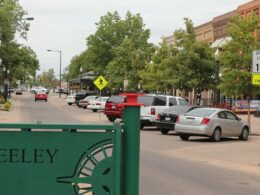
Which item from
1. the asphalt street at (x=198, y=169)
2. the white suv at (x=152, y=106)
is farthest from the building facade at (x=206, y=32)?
the asphalt street at (x=198, y=169)

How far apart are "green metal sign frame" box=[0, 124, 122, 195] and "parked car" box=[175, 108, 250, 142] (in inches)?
764

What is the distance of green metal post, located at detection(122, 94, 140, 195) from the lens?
4.82 metres

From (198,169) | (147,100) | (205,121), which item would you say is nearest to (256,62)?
(198,169)

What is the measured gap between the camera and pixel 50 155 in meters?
4.84

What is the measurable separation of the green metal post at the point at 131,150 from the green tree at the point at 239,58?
25196mm

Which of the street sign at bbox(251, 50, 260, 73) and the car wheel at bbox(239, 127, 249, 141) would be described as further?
the car wheel at bbox(239, 127, 249, 141)

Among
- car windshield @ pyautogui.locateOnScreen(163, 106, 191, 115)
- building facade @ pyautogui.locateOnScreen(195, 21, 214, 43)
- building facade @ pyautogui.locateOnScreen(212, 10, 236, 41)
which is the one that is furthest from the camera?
building facade @ pyautogui.locateOnScreen(195, 21, 214, 43)

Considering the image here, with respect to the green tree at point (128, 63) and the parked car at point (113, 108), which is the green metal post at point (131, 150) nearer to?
the parked car at point (113, 108)

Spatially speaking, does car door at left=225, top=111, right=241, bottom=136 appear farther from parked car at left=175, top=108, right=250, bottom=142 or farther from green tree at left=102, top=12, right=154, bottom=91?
green tree at left=102, top=12, right=154, bottom=91

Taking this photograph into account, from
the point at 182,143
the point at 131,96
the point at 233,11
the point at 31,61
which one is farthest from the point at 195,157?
the point at 233,11

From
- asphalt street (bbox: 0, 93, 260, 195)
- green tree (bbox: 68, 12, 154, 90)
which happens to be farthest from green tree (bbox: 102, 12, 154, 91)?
asphalt street (bbox: 0, 93, 260, 195)

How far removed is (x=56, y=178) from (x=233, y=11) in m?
77.2

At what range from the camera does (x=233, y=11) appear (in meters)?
79.7

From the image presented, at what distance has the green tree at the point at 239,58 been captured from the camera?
97.7ft
